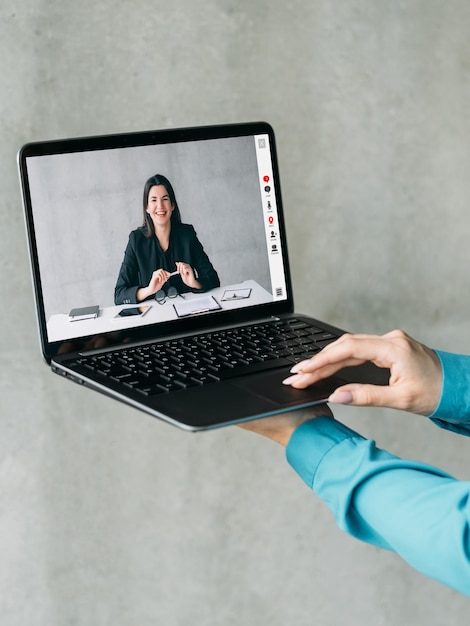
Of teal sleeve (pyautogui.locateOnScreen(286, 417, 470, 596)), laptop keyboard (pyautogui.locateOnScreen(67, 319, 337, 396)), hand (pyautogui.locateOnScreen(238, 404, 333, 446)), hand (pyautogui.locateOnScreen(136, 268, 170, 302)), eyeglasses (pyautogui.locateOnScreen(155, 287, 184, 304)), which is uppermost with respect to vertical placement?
hand (pyautogui.locateOnScreen(136, 268, 170, 302))

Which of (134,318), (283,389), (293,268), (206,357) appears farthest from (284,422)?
(293,268)

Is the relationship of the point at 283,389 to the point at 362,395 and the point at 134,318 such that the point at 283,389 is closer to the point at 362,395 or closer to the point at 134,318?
the point at 362,395

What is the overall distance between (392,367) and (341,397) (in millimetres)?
95

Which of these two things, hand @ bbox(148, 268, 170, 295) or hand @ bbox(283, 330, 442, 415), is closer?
hand @ bbox(283, 330, 442, 415)

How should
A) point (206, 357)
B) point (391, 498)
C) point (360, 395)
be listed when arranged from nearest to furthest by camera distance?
1. point (391, 498)
2. point (360, 395)
3. point (206, 357)

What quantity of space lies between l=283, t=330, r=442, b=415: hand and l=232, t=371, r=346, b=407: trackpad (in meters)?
0.01

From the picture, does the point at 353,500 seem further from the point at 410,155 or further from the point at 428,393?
the point at 410,155

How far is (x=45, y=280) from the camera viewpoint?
1.07 metres

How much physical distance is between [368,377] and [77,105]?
0.56 meters


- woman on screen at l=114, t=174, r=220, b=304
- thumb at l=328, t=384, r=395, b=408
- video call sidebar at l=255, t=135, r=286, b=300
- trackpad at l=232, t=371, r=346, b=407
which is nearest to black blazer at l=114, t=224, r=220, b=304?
woman on screen at l=114, t=174, r=220, b=304

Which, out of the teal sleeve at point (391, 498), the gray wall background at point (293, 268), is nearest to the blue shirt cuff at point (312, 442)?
the teal sleeve at point (391, 498)

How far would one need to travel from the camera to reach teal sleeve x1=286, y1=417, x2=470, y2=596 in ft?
2.51

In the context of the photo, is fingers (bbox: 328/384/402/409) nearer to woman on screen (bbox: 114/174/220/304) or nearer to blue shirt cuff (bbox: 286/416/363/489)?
blue shirt cuff (bbox: 286/416/363/489)

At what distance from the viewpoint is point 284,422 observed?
955mm
